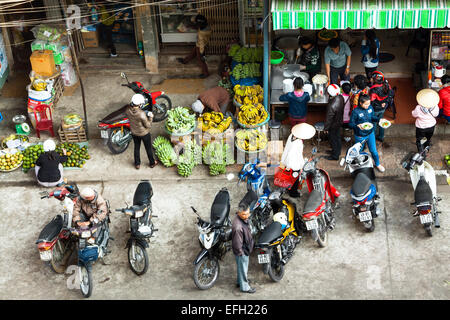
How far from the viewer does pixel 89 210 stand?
9.52 meters

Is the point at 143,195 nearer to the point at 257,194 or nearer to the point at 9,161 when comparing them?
the point at 257,194

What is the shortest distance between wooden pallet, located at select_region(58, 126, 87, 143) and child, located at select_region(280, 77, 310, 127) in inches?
165

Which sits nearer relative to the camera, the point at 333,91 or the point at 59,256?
the point at 59,256

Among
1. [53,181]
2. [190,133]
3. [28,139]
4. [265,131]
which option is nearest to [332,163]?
[265,131]

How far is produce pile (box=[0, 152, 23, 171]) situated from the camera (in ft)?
39.3

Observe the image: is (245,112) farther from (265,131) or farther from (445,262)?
(445,262)

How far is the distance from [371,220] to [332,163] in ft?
6.18

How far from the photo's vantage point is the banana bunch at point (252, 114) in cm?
1170

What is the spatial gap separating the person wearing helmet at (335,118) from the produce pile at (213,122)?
1972mm

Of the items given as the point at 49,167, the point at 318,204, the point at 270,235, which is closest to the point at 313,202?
the point at 318,204

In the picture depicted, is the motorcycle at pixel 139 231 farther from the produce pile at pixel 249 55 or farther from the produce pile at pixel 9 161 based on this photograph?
the produce pile at pixel 249 55

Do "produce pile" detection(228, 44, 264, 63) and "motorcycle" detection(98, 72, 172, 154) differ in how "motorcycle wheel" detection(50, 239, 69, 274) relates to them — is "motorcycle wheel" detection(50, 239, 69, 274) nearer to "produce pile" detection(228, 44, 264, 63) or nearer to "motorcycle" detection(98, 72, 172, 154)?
"motorcycle" detection(98, 72, 172, 154)

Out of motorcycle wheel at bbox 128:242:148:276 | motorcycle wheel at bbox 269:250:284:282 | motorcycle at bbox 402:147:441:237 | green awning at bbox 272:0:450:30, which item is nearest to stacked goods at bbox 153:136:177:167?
motorcycle wheel at bbox 128:242:148:276

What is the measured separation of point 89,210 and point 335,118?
15.2 ft
